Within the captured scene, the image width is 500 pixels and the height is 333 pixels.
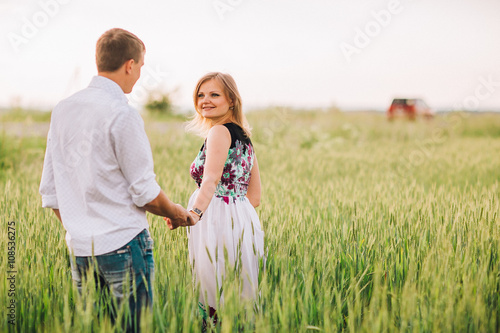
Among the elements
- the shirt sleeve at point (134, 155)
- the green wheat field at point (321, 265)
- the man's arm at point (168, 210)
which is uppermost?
the shirt sleeve at point (134, 155)

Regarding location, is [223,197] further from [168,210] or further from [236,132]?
[168,210]

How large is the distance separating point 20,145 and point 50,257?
5354 millimetres

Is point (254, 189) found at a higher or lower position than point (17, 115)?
lower

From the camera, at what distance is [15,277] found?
84.7 inches

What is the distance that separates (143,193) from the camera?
162 cm

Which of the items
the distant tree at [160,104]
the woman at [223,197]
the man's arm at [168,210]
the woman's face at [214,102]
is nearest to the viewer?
the man's arm at [168,210]

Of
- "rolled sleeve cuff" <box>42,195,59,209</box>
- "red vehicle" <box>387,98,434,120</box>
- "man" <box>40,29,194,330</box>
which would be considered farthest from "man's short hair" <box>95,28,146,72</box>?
"red vehicle" <box>387,98,434,120</box>

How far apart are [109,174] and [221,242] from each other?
826 mm

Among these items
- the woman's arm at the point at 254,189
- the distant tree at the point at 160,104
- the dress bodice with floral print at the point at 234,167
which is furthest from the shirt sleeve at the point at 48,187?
the distant tree at the point at 160,104

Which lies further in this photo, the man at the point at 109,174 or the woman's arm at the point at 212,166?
the woman's arm at the point at 212,166

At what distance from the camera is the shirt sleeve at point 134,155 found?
5.21 feet

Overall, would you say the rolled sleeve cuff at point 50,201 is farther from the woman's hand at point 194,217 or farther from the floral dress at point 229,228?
the floral dress at point 229,228

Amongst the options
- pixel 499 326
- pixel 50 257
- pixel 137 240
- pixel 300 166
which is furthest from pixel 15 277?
pixel 300 166

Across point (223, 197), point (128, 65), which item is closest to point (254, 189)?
point (223, 197)
